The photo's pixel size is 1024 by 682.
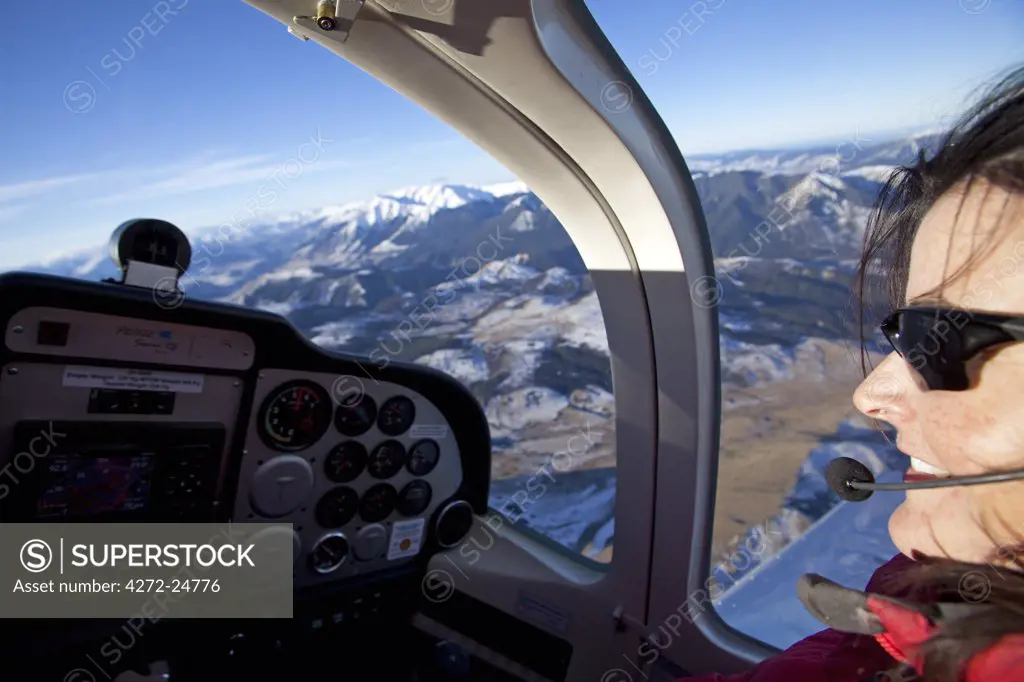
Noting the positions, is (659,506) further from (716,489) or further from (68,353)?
(68,353)

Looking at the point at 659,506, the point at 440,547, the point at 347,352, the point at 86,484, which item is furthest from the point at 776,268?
the point at 86,484

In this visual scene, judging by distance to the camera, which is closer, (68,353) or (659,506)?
(68,353)

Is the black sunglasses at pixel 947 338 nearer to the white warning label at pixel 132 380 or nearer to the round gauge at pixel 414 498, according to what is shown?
the white warning label at pixel 132 380

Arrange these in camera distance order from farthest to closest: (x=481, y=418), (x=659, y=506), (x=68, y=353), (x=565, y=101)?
1. (x=481, y=418)
2. (x=659, y=506)
3. (x=68, y=353)
4. (x=565, y=101)

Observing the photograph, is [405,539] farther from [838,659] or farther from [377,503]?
[838,659]

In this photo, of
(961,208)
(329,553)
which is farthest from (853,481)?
(329,553)

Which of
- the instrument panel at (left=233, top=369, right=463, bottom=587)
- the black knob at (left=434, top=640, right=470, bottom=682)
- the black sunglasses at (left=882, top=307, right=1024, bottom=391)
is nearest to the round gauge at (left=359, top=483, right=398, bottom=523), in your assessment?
the instrument panel at (left=233, top=369, right=463, bottom=587)

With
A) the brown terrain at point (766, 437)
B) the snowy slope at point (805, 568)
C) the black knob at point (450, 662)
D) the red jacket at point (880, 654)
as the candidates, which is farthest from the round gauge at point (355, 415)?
the red jacket at point (880, 654)
